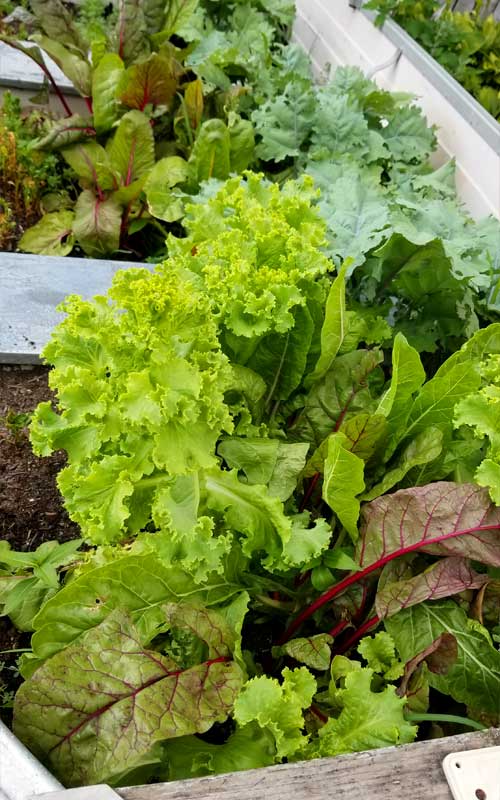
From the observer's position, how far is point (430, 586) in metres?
1.40

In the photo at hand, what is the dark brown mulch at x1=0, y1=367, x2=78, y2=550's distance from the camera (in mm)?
1915

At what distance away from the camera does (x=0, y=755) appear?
103cm

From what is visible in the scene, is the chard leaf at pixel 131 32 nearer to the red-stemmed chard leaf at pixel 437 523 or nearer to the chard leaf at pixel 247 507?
the chard leaf at pixel 247 507

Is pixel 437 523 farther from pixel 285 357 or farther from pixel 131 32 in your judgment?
pixel 131 32

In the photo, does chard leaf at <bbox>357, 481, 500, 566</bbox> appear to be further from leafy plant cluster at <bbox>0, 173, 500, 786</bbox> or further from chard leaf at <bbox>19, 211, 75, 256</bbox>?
chard leaf at <bbox>19, 211, 75, 256</bbox>

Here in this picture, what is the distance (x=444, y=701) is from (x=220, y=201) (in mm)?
1411

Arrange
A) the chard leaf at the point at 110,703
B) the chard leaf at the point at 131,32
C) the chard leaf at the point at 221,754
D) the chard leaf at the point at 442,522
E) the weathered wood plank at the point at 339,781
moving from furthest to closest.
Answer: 1. the chard leaf at the point at 131,32
2. the chard leaf at the point at 442,522
3. the chard leaf at the point at 221,754
4. the chard leaf at the point at 110,703
5. the weathered wood plank at the point at 339,781

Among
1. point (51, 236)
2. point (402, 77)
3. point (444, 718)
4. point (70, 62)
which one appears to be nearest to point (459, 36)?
point (402, 77)

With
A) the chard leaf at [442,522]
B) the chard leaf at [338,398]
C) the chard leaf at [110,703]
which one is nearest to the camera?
the chard leaf at [110,703]

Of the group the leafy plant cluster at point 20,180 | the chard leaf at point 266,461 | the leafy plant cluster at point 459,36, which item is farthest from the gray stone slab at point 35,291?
the leafy plant cluster at point 459,36

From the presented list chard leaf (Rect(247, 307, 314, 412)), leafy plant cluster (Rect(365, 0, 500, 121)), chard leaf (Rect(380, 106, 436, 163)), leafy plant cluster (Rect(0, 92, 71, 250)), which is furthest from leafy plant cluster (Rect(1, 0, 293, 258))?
chard leaf (Rect(247, 307, 314, 412))

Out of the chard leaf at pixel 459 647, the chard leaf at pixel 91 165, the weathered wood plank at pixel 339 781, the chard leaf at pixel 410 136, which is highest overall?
the chard leaf at pixel 410 136

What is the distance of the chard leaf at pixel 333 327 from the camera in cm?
154

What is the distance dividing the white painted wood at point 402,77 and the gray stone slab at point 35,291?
5.00 ft
